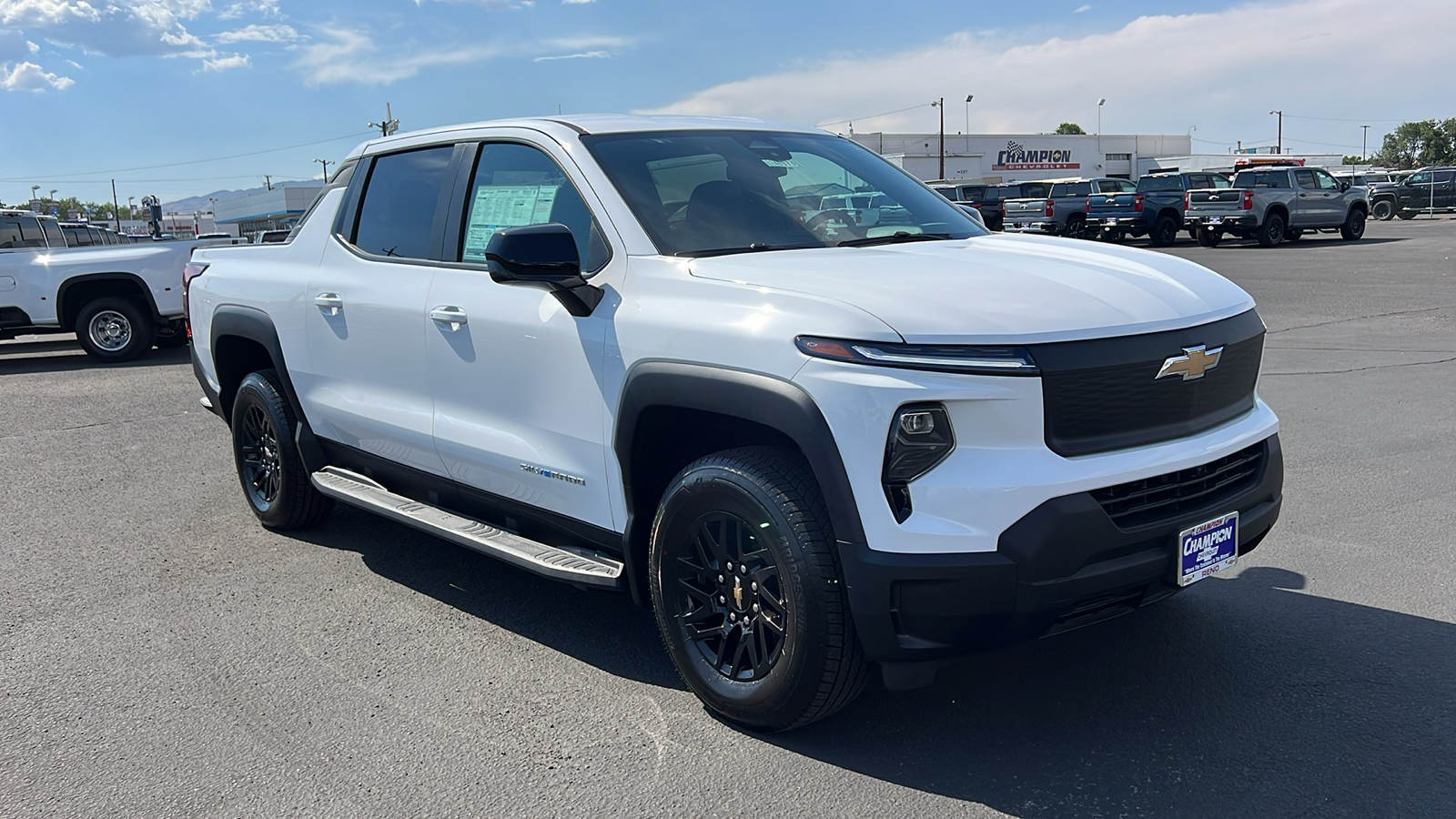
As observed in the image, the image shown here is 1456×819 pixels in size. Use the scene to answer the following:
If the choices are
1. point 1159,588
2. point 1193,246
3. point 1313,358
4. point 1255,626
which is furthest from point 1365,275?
point 1159,588

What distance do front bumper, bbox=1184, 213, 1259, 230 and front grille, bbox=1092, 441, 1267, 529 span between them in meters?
27.1

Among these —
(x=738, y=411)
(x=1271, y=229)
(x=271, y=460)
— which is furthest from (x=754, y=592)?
(x=1271, y=229)

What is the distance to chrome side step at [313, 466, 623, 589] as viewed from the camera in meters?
3.85

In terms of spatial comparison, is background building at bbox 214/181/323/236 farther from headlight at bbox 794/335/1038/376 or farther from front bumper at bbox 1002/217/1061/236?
headlight at bbox 794/335/1038/376

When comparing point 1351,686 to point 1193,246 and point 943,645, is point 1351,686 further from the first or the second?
point 1193,246

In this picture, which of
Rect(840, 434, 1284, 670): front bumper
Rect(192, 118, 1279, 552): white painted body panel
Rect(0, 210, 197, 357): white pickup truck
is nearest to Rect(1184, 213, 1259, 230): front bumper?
Rect(0, 210, 197, 357): white pickup truck

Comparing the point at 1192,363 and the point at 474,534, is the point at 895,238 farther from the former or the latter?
the point at 474,534

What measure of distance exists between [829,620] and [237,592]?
3098 millimetres

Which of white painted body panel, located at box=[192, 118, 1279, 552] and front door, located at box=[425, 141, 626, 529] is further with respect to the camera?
front door, located at box=[425, 141, 626, 529]

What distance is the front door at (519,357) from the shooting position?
381 cm

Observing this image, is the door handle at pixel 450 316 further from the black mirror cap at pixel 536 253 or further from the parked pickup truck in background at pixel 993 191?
the parked pickup truck in background at pixel 993 191

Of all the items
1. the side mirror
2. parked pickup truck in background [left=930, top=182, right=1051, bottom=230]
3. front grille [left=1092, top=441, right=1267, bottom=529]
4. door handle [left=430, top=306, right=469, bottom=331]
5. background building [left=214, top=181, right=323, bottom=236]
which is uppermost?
background building [left=214, top=181, right=323, bottom=236]

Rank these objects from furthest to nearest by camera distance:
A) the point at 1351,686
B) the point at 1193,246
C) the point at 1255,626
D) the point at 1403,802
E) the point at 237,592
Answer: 1. the point at 1193,246
2. the point at 237,592
3. the point at 1255,626
4. the point at 1351,686
5. the point at 1403,802

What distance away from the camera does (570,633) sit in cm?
443
